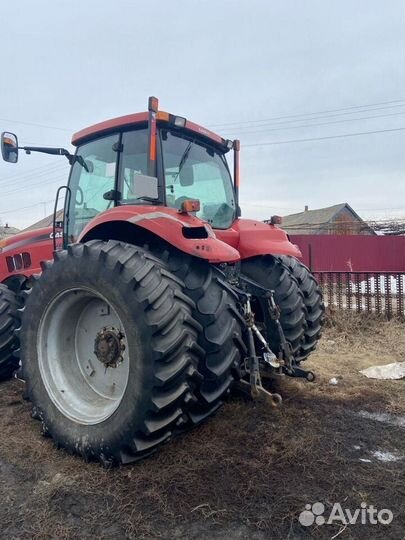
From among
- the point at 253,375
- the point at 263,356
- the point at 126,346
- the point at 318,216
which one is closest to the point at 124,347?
the point at 126,346

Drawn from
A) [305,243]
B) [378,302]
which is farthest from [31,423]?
[305,243]

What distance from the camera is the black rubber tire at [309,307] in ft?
12.5

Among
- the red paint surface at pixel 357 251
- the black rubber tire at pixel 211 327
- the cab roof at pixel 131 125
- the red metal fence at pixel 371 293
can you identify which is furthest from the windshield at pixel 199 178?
the red paint surface at pixel 357 251

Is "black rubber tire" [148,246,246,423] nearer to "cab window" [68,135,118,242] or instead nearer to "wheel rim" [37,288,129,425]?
"wheel rim" [37,288,129,425]

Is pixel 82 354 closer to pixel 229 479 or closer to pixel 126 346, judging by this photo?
pixel 126 346

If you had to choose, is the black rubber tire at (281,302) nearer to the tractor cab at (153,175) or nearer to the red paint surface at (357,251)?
the tractor cab at (153,175)

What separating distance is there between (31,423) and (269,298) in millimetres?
1956

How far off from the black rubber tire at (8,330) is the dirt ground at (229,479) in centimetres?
56

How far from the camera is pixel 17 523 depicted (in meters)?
2.02

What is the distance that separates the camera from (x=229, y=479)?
2275 mm

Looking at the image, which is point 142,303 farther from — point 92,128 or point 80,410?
point 92,128

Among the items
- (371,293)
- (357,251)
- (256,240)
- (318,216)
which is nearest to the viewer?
(256,240)

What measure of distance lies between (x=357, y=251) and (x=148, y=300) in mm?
15039

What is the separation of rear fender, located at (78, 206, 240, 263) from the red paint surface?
13232 millimetres
